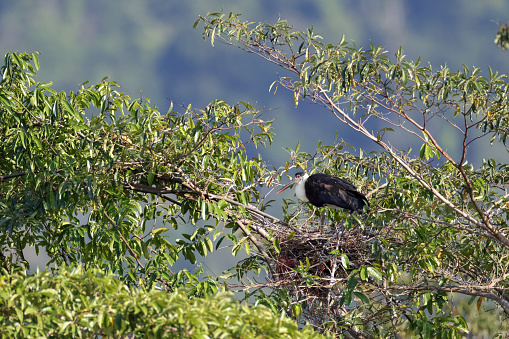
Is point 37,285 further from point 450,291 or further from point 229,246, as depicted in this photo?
point 450,291

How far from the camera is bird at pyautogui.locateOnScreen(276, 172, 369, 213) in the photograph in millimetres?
7090

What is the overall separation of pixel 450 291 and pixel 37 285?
4.20 m

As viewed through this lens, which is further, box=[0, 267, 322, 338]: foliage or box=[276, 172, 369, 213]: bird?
box=[276, 172, 369, 213]: bird

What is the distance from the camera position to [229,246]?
688 centimetres

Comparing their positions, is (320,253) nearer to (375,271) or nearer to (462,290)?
(375,271)

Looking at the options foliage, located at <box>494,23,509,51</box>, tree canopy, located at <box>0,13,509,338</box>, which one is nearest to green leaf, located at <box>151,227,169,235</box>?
tree canopy, located at <box>0,13,509,338</box>

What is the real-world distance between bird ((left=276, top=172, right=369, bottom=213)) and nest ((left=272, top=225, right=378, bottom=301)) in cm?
31

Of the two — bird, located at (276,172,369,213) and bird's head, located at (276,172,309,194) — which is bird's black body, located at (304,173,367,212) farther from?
bird's head, located at (276,172,309,194)

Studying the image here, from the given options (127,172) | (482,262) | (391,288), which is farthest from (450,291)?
(127,172)

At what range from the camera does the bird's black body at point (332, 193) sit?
23.2 feet

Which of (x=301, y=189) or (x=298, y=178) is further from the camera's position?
(x=298, y=178)

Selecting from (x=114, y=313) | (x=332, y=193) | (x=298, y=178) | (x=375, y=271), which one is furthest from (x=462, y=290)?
(x=114, y=313)

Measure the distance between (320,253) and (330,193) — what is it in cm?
79

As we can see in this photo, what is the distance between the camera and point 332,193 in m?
7.27
